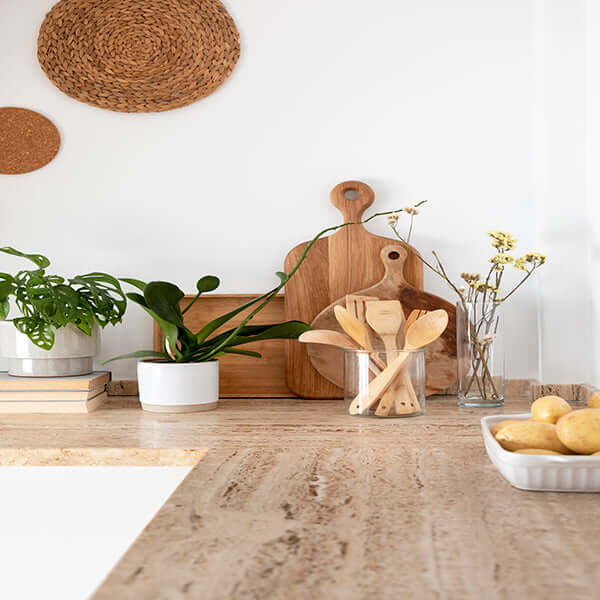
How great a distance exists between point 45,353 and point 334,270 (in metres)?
0.61

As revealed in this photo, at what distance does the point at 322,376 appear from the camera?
1365mm

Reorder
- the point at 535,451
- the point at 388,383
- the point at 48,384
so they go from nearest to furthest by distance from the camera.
Answer: the point at 535,451, the point at 388,383, the point at 48,384

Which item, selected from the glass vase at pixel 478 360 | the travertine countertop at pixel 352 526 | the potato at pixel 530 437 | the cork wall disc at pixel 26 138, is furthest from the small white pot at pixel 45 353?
the potato at pixel 530 437

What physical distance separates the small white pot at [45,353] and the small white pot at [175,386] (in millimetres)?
168

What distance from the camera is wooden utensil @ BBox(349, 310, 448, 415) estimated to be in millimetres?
1143

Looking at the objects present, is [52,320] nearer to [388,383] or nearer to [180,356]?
[180,356]

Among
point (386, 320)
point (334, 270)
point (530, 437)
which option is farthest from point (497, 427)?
point (334, 270)

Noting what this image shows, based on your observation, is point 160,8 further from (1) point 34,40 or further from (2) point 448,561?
(2) point 448,561

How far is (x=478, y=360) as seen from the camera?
1258 millimetres

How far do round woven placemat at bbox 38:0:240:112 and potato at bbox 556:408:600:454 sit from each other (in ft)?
3.49

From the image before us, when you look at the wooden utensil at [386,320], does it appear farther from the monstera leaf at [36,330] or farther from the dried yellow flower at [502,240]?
the monstera leaf at [36,330]

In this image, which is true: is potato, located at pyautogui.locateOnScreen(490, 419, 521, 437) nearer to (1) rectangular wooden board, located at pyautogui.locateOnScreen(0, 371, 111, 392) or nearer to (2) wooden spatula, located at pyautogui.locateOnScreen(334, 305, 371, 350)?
(2) wooden spatula, located at pyautogui.locateOnScreen(334, 305, 371, 350)

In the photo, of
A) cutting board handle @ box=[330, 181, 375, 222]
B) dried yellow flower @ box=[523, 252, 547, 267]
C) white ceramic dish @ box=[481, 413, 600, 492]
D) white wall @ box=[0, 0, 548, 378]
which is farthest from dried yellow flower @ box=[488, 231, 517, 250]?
white ceramic dish @ box=[481, 413, 600, 492]

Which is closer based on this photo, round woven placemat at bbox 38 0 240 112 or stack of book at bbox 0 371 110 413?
stack of book at bbox 0 371 110 413
